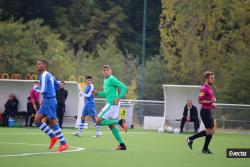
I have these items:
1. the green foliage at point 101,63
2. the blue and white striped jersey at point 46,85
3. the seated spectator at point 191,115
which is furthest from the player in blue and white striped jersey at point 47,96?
the green foliage at point 101,63

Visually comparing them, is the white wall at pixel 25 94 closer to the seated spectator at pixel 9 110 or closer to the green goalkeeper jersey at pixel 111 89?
the seated spectator at pixel 9 110

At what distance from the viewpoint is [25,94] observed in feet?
118

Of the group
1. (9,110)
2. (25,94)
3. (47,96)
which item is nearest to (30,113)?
(9,110)

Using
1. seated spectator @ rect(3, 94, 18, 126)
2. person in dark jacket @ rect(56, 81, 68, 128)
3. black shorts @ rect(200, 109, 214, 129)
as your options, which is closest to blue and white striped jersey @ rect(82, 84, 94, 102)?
person in dark jacket @ rect(56, 81, 68, 128)

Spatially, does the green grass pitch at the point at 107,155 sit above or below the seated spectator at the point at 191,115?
above

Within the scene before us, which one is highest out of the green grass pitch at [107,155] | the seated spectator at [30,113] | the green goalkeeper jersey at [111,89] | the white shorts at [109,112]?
the green goalkeeper jersey at [111,89]

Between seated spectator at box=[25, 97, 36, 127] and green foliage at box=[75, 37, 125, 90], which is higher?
green foliage at box=[75, 37, 125, 90]

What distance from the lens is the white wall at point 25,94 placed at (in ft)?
117

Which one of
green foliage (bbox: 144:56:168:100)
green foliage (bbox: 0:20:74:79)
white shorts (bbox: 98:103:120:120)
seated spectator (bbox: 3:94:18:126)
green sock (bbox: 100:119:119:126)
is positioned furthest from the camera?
green foliage (bbox: 144:56:168:100)

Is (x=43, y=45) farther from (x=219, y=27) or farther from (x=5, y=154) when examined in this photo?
(x=5, y=154)

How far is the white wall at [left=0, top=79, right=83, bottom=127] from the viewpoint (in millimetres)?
35750

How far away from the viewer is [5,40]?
154ft

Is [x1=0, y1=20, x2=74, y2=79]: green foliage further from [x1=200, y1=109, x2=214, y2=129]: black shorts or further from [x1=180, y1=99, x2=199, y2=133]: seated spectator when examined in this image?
[x1=200, y1=109, x2=214, y2=129]: black shorts

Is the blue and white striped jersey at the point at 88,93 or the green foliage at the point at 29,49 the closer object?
the blue and white striped jersey at the point at 88,93
